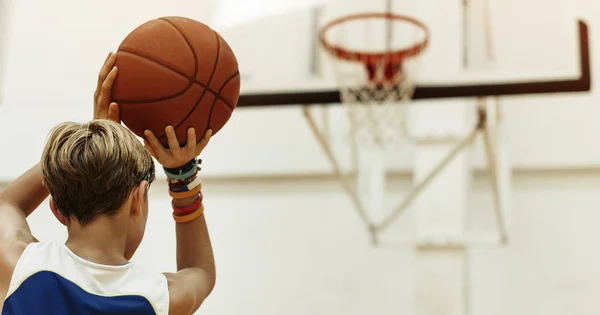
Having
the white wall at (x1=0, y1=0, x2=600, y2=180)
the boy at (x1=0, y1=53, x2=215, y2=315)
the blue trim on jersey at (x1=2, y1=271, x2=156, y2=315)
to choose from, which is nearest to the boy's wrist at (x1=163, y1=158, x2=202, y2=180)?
the boy at (x1=0, y1=53, x2=215, y2=315)

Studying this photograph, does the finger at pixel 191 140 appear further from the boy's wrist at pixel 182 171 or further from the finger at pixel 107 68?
the finger at pixel 107 68

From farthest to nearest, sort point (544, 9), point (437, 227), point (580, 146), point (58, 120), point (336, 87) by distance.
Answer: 1. point (58, 120)
2. point (580, 146)
3. point (437, 227)
4. point (544, 9)
5. point (336, 87)

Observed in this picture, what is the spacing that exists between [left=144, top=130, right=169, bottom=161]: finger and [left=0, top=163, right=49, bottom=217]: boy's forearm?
25 centimetres

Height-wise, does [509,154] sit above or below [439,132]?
below

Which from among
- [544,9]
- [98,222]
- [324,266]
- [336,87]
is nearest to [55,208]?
[98,222]

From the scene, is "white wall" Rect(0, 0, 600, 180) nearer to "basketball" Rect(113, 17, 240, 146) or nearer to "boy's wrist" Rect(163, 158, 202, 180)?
"basketball" Rect(113, 17, 240, 146)

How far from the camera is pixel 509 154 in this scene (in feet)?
18.3

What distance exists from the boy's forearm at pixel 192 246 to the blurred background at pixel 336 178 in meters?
2.34

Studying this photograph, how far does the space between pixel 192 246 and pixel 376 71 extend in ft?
8.13

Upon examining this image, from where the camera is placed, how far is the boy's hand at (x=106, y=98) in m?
1.78

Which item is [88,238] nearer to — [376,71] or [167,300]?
[167,300]

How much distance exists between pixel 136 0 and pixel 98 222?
200 inches

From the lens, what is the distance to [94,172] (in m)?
1.48

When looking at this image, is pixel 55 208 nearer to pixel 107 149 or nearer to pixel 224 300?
pixel 107 149
